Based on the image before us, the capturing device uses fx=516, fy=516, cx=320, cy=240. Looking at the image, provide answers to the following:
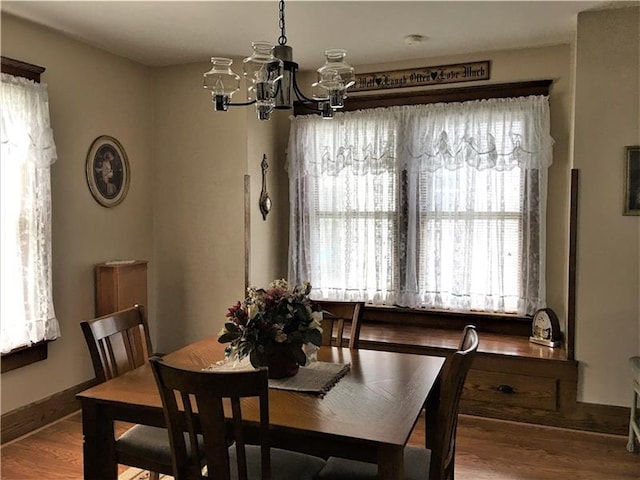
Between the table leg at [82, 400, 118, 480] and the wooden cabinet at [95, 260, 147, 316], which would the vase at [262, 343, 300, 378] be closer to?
the table leg at [82, 400, 118, 480]

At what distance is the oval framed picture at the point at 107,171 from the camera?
143 inches

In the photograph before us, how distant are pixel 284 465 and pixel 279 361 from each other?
1.24ft

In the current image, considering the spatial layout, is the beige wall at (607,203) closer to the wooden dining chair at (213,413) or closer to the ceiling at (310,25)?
the ceiling at (310,25)

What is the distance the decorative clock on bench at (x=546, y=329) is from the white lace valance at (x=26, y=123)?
11.1ft

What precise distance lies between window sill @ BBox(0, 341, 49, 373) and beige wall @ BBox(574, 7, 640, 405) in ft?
11.0

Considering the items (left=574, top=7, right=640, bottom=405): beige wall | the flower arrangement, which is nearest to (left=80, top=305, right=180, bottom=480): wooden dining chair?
the flower arrangement

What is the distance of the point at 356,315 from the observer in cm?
272

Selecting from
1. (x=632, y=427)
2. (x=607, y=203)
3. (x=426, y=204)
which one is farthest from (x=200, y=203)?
(x=632, y=427)

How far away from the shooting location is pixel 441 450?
5.74 ft

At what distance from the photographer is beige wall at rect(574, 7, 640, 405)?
3.03 metres

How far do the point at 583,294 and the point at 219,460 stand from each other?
2.51m

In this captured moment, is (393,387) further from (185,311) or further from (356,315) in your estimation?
(185,311)

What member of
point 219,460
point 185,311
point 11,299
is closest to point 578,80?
point 219,460

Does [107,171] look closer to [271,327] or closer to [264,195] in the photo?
[264,195]
